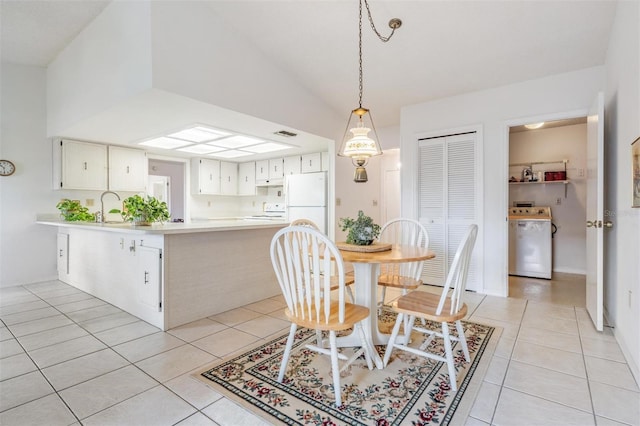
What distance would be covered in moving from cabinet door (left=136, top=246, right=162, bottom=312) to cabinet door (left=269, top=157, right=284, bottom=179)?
331 cm

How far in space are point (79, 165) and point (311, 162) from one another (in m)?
3.47

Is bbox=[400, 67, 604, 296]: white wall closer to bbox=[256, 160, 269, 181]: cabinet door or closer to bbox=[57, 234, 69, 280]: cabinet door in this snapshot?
bbox=[256, 160, 269, 181]: cabinet door

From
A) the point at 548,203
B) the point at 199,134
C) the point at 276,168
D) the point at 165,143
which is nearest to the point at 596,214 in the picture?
the point at 548,203

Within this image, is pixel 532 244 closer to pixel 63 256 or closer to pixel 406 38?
pixel 406 38

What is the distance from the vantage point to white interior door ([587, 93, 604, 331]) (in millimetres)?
2496

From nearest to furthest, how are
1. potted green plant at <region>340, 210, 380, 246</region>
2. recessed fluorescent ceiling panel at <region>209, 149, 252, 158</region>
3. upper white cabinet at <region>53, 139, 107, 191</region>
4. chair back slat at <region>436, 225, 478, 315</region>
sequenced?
chair back slat at <region>436, 225, 478, 315</region>
potted green plant at <region>340, 210, 380, 246</region>
upper white cabinet at <region>53, 139, 107, 191</region>
recessed fluorescent ceiling panel at <region>209, 149, 252, 158</region>

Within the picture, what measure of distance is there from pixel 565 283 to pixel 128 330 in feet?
17.3

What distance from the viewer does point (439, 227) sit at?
160 inches

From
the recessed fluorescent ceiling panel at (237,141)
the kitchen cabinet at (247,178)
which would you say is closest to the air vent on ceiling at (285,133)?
the recessed fluorescent ceiling panel at (237,141)

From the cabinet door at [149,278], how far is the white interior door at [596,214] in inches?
144

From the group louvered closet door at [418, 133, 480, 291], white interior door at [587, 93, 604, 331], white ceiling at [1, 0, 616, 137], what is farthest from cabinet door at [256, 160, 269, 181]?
white interior door at [587, 93, 604, 331]

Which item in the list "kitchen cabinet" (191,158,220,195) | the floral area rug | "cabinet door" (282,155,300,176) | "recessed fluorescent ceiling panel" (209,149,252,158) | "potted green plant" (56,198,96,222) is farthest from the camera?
"kitchen cabinet" (191,158,220,195)

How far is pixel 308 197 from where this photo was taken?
4.96m

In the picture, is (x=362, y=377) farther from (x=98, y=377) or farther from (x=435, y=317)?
(x=98, y=377)
